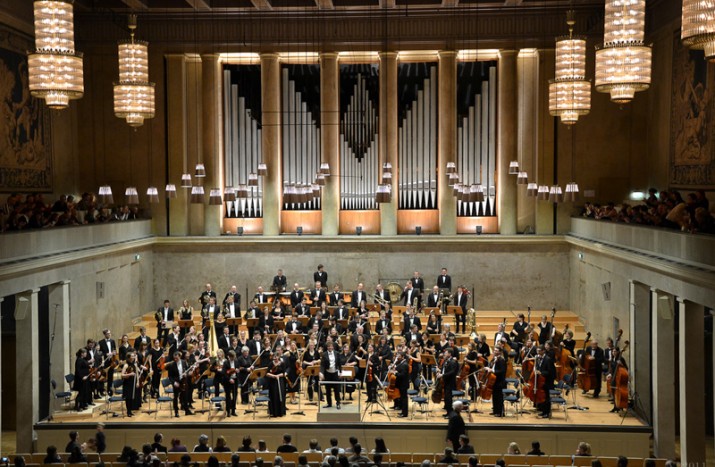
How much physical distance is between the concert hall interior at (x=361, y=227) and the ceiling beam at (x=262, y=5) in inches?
4.4

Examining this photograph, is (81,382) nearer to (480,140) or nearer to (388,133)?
(388,133)

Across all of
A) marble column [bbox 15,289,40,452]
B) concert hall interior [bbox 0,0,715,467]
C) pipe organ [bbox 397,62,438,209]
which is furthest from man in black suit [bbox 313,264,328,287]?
marble column [bbox 15,289,40,452]

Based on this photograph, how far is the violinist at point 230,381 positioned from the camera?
55.4 ft

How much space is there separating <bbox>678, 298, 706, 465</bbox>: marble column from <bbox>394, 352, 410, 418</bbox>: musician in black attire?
522 cm

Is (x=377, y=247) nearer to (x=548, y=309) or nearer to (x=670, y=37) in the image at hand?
(x=548, y=309)

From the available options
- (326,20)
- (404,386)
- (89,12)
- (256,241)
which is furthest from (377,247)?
(89,12)

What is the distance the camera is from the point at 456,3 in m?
24.2

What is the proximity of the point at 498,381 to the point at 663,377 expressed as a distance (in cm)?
338

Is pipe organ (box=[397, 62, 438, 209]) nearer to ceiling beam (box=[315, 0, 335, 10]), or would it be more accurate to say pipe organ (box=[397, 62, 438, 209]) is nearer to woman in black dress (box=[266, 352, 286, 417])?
ceiling beam (box=[315, 0, 335, 10])

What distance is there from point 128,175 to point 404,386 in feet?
41.3

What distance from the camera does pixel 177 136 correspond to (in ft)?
83.7

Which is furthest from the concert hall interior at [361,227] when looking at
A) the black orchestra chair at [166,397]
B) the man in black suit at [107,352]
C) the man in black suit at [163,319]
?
the man in black suit at [163,319]

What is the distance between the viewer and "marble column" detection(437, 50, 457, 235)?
82.8 feet

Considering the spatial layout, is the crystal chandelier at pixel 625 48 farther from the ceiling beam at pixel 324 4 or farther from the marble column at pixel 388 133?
the marble column at pixel 388 133
